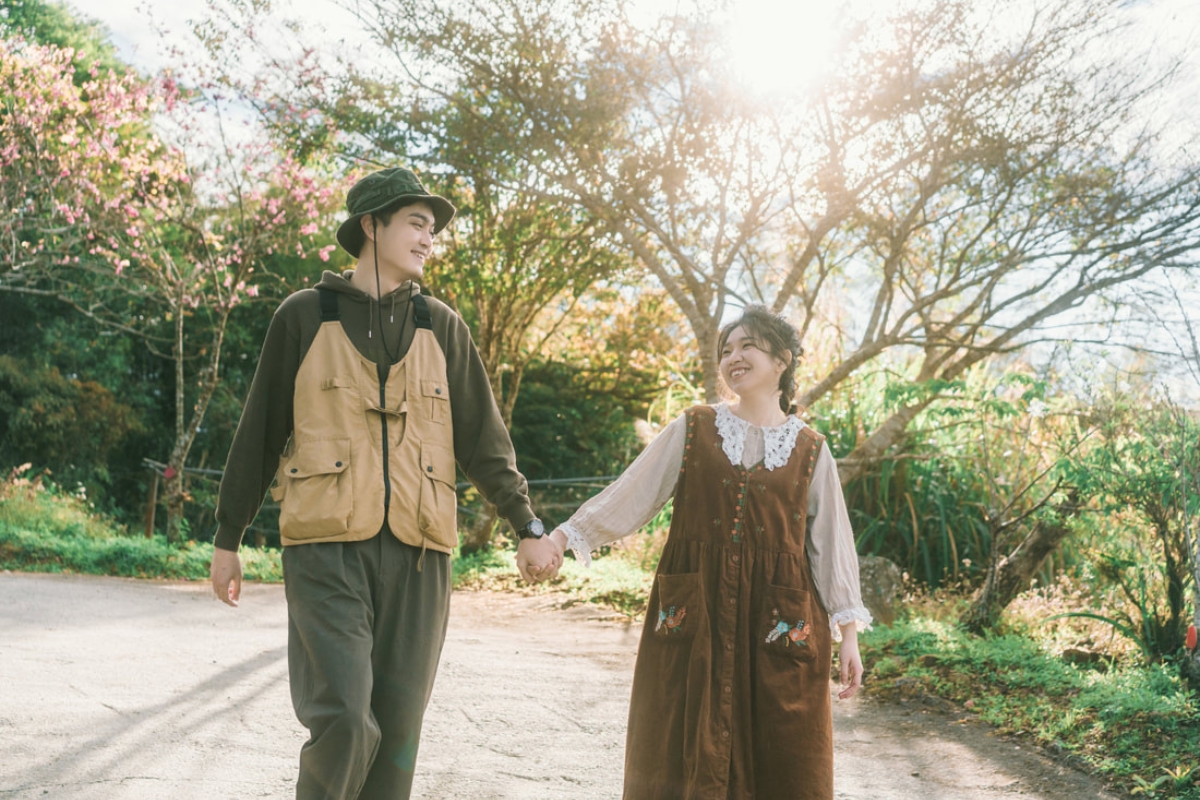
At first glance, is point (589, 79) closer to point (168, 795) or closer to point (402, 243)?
point (402, 243)

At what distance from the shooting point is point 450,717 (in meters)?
→ 4.76

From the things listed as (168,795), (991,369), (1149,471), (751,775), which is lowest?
(168,795)

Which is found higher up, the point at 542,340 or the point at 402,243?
the point at 542,340

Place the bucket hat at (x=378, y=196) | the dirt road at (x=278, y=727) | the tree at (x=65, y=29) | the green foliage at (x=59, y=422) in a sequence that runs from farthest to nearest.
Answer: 1. the tree at (x=65, y=29)
2. the green foliage at (x=59, y=422)
3. the dirt road at (x=278, y=727)
4. the bucket hat at (x=378, y=196)

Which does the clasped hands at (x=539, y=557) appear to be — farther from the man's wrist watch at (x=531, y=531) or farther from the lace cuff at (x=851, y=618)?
the lace cuff at (x=851, y=618)

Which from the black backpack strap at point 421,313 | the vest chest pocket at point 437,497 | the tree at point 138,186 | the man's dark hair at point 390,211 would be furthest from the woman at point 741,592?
the tree at point 138,186

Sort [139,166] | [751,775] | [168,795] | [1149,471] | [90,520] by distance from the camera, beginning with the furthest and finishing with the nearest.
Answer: [90,520]
[139,166]
[1149,471]
[168,795]
[751,775]

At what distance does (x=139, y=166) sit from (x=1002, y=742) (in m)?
9.93

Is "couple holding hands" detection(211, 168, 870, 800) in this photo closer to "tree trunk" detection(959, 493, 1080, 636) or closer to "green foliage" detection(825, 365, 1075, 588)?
"tree trunk" detection(959, 493, 1080, 636)

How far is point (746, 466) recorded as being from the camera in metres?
2.98

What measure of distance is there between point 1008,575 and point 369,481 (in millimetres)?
5187

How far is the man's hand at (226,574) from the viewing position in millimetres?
2719

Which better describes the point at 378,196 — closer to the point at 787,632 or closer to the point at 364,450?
the point at 364,450

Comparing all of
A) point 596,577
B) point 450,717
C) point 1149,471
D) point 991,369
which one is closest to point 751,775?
point 450,717
